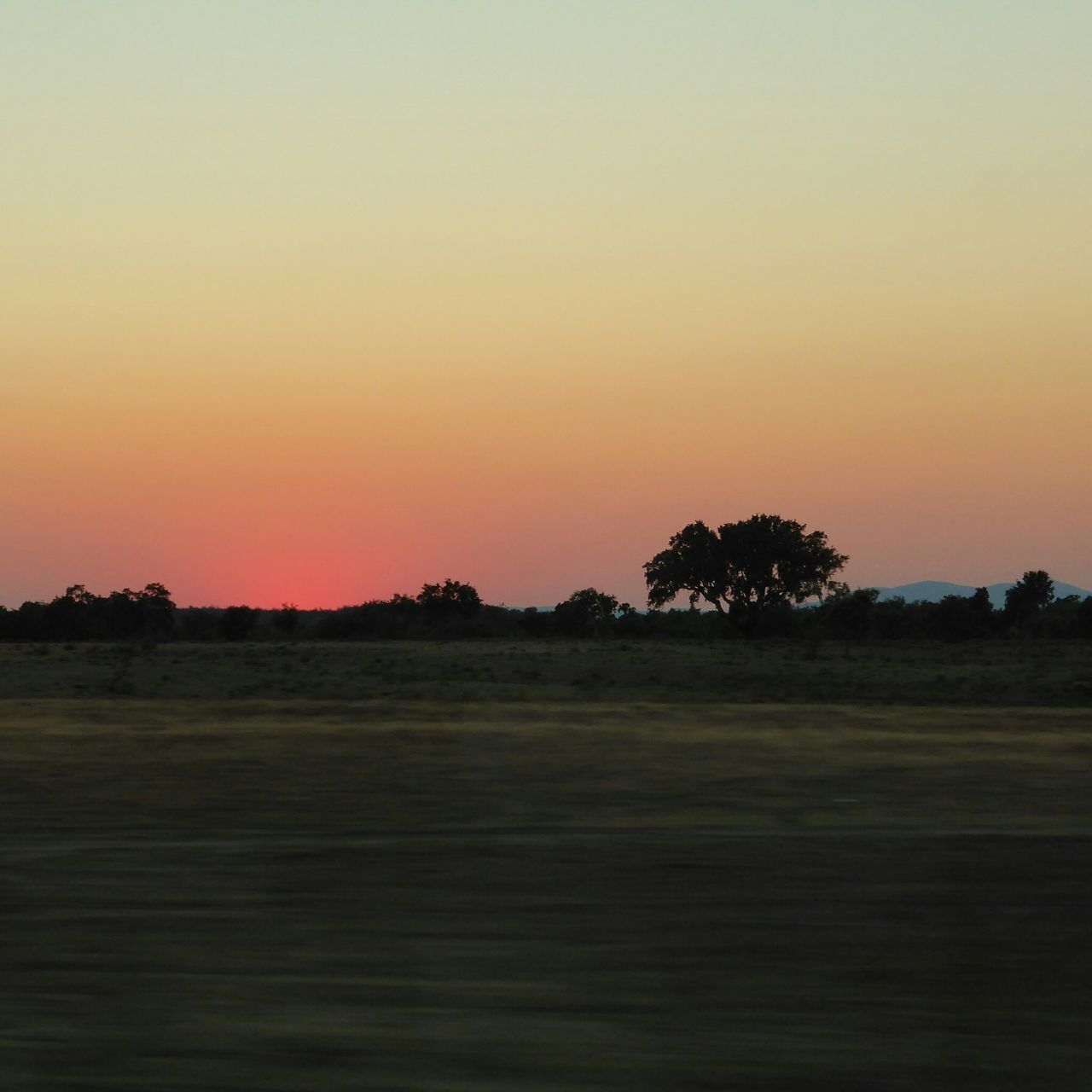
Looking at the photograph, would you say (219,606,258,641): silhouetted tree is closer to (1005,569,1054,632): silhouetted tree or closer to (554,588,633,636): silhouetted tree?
(554,588,633,636): silhouetted tree

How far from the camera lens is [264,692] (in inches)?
1230

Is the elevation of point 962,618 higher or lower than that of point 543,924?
higher

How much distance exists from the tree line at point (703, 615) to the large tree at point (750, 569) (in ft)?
0.24

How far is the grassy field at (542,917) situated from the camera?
4.73 metres

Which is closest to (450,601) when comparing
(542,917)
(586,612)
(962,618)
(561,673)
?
(586,612)

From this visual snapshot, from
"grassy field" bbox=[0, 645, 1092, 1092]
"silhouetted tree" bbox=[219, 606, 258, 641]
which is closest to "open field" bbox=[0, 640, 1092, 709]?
"grassy field" bbox=[0, 645, 1092, 1092]

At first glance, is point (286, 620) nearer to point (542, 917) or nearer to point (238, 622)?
point (238, 622)

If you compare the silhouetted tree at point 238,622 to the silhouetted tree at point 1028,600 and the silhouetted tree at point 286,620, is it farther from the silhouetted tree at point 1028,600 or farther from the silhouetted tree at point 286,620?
the silhouetted tree at point 1028,600

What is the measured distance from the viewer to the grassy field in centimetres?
473

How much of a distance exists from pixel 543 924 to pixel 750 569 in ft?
279

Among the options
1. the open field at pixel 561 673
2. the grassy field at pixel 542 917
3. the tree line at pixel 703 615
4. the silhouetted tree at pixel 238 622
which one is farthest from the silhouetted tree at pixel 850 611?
the grassy field at pixel 542 917

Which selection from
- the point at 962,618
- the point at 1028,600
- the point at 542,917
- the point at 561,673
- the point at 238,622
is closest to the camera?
the point at 542,917

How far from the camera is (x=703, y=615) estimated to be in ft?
307

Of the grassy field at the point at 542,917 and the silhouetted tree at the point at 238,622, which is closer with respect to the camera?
the grassy field at the point at 542,917
